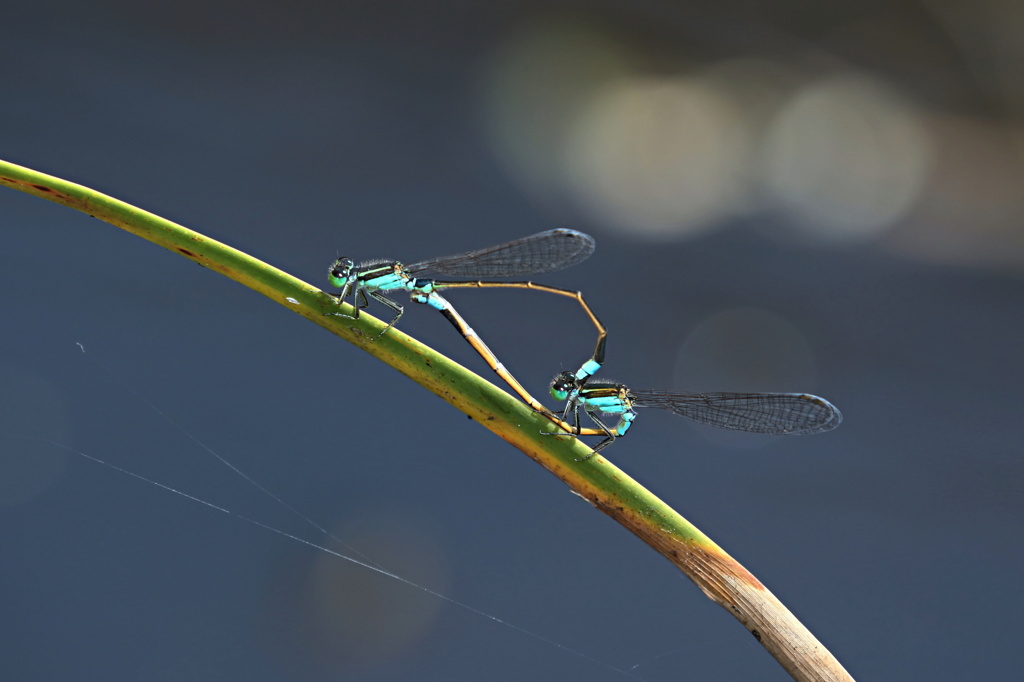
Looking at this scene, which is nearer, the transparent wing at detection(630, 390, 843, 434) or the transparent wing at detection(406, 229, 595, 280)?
the transparent wing at detection(630, 390, 843, 434)

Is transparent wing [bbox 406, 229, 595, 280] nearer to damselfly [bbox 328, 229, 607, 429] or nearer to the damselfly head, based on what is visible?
damselfly [bbox 328, 229, 607, 429]

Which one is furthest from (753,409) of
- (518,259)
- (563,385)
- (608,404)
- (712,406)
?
(518,259)

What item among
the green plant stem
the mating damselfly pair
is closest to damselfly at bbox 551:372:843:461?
the mating damselfly pair

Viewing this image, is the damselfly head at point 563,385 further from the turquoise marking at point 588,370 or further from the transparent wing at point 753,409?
the transparent wing at point 753,409

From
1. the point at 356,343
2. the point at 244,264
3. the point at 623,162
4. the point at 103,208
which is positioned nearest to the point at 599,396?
the point at 356,343

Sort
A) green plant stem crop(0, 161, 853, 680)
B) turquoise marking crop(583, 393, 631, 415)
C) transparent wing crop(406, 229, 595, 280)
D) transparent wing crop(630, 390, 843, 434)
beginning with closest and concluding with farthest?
green plant stem crop(0, 161, 853, 680), transparent wing crop(630, 390, 843, 434), turquoise marking crop(583, 393, 631, 415), transparent wing crop(406, 229, 595, 280)

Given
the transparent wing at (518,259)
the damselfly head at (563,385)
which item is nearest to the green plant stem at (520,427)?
the damselfly head at (563,385)

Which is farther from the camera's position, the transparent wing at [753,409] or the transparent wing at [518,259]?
the transparent wing at [518,259]

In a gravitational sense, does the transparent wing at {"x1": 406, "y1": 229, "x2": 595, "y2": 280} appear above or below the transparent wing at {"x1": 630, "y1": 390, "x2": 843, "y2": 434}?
above

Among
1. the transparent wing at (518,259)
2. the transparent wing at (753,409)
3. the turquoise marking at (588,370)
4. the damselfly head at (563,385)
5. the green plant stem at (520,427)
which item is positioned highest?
the transparent wing at (518,259)

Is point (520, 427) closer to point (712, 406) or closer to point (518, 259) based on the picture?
point (712, 406)
